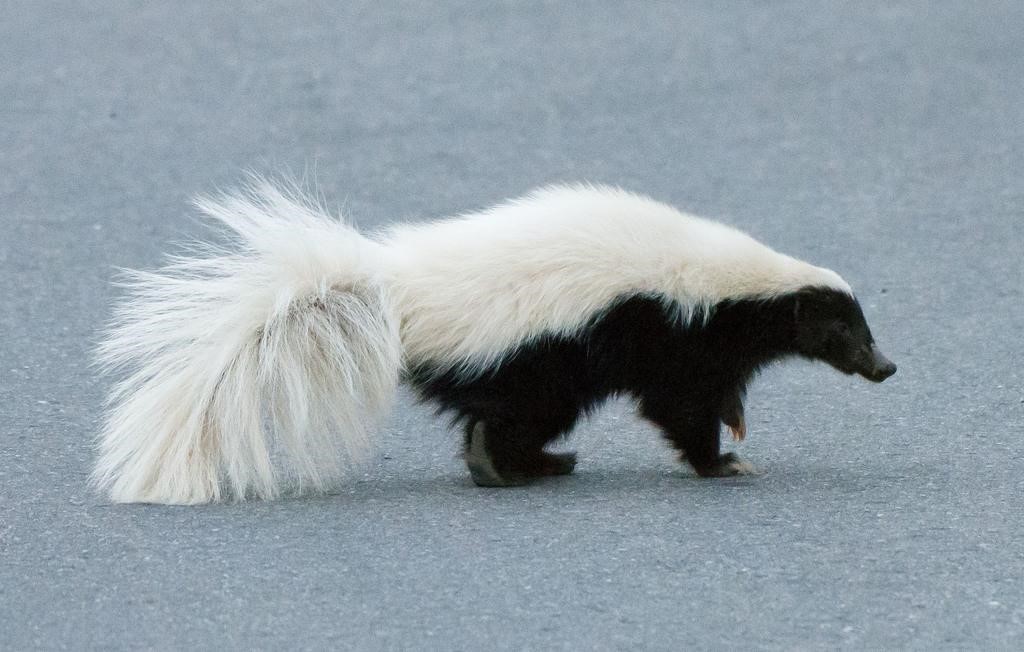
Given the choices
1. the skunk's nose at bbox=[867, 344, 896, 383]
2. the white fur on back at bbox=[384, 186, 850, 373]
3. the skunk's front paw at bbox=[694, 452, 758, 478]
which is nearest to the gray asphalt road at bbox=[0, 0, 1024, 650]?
the skunk's front paw at bbox=[694, 452, 758, 478]

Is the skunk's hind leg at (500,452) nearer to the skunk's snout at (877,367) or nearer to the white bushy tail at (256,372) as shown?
the white bushy tail at (256,372)

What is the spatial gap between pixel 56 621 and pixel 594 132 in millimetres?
6309

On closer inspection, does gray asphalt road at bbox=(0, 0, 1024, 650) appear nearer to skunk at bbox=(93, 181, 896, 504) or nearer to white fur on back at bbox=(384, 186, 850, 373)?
skunk at bbox=(93, 181, 896, 504)

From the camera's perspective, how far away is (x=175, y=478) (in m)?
5.02

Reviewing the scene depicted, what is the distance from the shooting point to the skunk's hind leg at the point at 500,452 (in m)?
5.25

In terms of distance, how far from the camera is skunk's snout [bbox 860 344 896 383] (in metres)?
5.56

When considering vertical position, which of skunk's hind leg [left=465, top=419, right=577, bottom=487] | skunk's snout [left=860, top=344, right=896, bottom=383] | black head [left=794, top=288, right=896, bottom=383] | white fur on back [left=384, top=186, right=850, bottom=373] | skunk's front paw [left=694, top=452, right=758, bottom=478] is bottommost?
skunk's front paw [left=694, top=452, right=758, bottom=478]

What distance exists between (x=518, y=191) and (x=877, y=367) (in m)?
3.64

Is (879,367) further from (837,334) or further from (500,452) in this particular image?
(500,452)

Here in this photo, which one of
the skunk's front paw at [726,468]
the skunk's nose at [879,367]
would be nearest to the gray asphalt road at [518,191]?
the skunk's front paw at [726,468]

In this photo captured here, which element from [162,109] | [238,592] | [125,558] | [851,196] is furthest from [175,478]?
[162,109]

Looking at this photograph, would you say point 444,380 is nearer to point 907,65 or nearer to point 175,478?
point 175,478

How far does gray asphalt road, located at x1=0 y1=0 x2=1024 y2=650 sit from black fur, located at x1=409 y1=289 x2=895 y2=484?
0.56 ft

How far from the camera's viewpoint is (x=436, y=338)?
16.9 feet
